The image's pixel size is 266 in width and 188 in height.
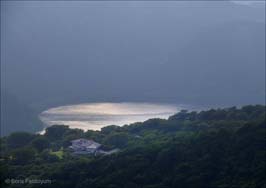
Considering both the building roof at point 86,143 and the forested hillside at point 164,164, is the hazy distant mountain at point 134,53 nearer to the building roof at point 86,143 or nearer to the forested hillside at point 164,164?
the building roof at point 86,143

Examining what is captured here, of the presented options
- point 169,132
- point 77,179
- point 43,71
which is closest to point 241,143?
→ point 77,179

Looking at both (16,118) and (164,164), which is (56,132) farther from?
(16,118)

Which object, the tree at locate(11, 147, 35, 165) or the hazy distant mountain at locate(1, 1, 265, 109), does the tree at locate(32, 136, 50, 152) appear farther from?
the hazy distant mountain at locate(1, 1, 265, 109)

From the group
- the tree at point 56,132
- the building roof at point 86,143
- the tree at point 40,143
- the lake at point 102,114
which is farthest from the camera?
the lake at point 102,114

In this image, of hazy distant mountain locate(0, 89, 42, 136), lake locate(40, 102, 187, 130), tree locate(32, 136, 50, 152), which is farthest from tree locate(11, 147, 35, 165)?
hazy distant mountain locate(0, 89, 42, 136)

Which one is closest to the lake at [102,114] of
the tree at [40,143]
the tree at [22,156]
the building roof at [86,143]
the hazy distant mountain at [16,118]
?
the hazy distant mountain at [16,118]
